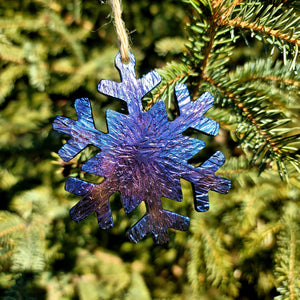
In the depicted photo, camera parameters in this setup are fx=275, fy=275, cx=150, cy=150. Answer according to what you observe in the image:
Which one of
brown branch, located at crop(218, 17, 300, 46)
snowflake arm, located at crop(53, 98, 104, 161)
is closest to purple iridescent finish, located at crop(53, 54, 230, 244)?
snowflake arm, located at crop(53, 98, 104, 161)

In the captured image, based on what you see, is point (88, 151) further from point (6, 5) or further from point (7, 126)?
point (6, 5)

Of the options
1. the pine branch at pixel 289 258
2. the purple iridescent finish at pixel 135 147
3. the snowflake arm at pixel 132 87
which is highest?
the snowflake arm at pixel 132 87

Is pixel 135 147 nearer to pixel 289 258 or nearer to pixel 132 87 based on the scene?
pixel 132 87

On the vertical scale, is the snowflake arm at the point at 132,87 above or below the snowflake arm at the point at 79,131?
above

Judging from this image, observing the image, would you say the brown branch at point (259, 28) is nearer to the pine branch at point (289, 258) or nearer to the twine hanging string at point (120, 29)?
the twine hanging string at point (120, 29)

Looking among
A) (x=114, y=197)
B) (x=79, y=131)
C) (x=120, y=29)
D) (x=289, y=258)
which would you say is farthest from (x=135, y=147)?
(x=289, y=258)

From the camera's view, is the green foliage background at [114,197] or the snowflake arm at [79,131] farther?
the green foliage background at [114,197]

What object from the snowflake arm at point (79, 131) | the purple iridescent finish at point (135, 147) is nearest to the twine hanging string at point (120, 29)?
the purple iridescent finish at point (135, 147)
